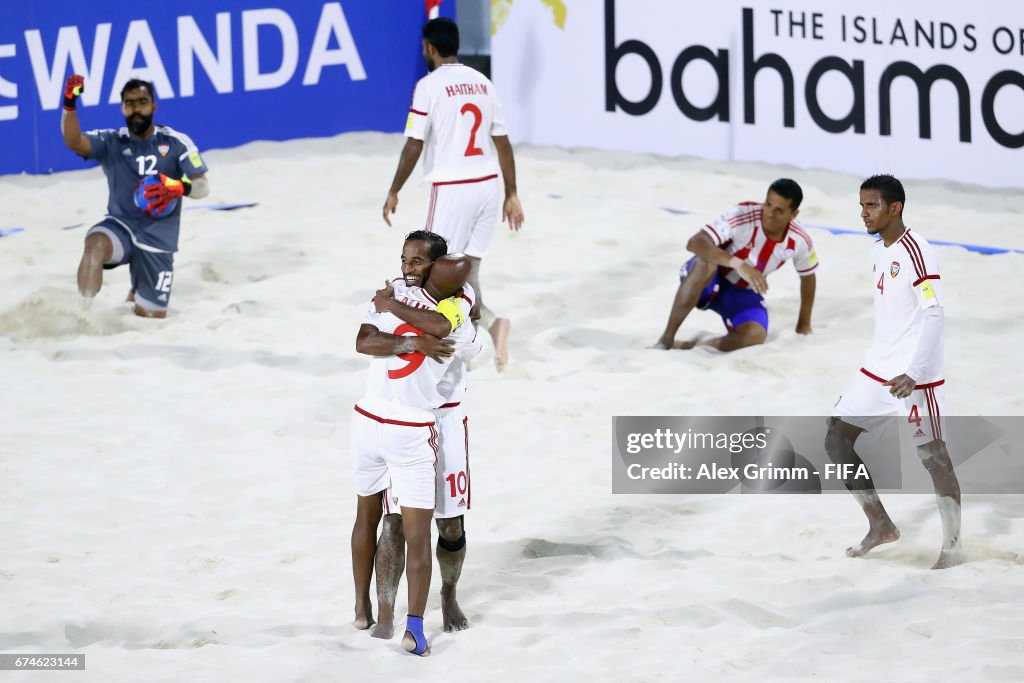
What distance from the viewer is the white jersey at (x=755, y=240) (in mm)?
7496

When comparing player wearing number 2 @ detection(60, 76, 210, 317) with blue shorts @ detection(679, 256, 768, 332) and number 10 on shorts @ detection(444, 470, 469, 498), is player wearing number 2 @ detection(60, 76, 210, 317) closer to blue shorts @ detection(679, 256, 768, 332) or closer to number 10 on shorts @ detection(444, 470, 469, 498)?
blue shorts @ detection(679, 256, 768, 332)

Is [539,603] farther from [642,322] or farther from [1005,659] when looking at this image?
[642,322]

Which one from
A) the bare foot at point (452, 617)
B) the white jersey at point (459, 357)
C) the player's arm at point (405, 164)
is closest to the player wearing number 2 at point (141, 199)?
the player's arm at point (405, 164)

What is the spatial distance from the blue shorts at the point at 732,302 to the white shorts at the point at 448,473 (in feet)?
11.5

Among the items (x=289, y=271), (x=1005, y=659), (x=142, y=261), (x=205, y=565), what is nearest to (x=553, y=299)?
(x=289, y=271)

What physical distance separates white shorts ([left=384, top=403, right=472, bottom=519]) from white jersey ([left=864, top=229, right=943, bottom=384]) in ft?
5.21

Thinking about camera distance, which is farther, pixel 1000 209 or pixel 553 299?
pixel 1000 209

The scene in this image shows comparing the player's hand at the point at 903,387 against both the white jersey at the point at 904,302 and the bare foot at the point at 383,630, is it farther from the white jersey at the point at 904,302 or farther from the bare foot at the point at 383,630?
the bare foot at the point at 383,630

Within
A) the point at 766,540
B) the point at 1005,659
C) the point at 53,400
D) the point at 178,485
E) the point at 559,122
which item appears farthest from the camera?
the point at 559,122

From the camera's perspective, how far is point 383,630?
4.34m

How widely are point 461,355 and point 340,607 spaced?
979 mm

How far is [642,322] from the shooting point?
8062 millimetres

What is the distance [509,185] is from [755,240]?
1.36 metres

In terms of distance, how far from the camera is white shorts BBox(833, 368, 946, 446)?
4945 millimetres
